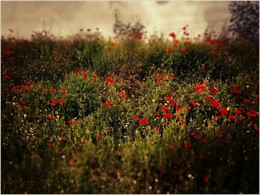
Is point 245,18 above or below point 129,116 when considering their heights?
above

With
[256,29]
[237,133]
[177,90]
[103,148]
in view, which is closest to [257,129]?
[237,133]

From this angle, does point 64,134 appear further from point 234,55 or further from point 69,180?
point 234,55

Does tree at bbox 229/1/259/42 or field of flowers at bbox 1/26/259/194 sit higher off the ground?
tree at bbox 229/1/259/42

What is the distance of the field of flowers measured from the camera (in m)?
3.70

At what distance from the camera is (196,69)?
7.22m

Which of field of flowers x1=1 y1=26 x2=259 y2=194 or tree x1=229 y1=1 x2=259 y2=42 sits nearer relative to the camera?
field of flowers x1=1 y1=26 x2=259 y2=194

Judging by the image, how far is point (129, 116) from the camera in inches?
213

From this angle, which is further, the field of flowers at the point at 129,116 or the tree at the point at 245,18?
the tree at the point at 245,18

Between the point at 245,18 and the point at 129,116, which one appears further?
the point at 245,18

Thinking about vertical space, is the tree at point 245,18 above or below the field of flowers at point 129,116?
above

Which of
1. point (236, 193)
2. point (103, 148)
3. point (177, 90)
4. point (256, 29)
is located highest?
point (256, 29)

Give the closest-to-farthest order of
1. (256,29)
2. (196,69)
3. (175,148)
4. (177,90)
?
1. (175,148)
2. (177,90)
3. (196,69)
4. (256,29)

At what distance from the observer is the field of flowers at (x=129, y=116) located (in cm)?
370

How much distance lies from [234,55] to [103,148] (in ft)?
16.7
